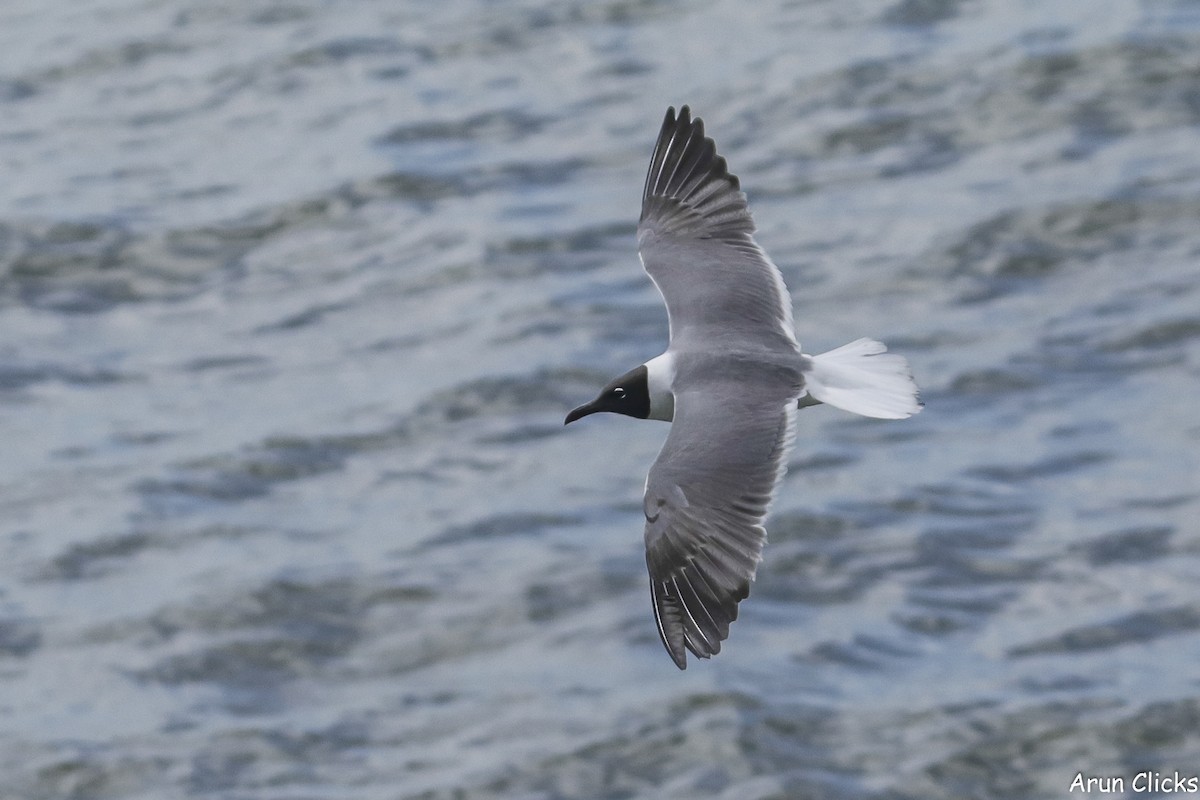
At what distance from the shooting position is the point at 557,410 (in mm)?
12391

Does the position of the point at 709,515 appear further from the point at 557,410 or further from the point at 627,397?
the point at 557,410

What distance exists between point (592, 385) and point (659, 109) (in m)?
3.98

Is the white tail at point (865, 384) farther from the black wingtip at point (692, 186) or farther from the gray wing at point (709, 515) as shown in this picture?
the black wingtip at point (692, 186)

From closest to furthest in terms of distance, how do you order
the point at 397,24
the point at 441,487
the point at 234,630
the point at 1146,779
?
the point at 1146,779 < the point at 234,630 < the point at 441,487 < the point at 397,24

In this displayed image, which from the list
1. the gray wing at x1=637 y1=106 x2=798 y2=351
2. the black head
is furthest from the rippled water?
the black head

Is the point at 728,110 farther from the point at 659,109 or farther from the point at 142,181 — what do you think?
the point at 142,181

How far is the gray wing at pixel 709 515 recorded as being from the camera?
5980mm

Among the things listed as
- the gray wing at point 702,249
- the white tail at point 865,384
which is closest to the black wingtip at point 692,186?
the gray wing at point 702,249

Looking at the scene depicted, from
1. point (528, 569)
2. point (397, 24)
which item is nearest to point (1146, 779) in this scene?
point (528, 569)

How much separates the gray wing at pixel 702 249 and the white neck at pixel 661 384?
22 cm

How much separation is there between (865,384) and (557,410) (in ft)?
18.7

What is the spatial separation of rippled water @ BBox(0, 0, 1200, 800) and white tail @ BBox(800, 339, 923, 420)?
3081 mm

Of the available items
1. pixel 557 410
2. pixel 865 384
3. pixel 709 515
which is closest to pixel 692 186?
pixel 865 384

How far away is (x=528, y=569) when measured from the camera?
36.4 feet
